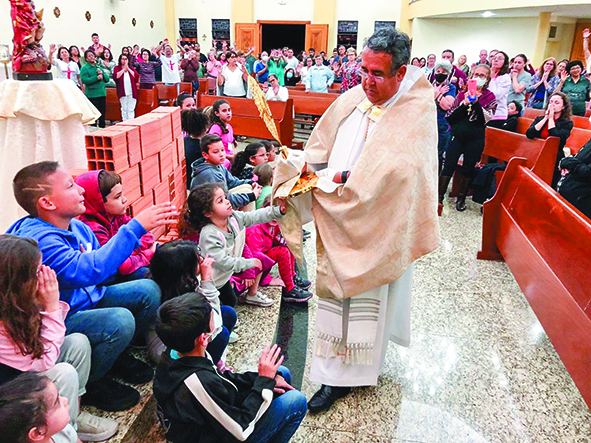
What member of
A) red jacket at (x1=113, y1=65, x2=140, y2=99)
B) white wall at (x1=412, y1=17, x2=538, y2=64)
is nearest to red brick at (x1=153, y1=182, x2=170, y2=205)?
red jacket at (x1=113, y1=65, x2=140, y2=99)

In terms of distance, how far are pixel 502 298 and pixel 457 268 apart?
1.58ft

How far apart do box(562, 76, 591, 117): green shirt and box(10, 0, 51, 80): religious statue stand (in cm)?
606

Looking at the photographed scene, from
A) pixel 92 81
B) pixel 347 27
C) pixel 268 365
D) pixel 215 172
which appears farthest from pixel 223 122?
pixel 347 27

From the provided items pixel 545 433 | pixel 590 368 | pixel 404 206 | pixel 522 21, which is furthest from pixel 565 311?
pixel 522 21

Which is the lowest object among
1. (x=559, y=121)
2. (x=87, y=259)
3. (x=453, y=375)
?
(x=453, y=375)

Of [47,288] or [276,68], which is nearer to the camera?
[47,288]

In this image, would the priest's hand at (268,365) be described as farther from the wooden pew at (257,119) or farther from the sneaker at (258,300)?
the wooden pew at (257,119)

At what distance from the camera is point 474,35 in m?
13.5

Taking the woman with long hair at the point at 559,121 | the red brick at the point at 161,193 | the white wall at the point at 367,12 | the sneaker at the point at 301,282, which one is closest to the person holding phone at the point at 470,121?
the woman with long hair at the point at 559,121

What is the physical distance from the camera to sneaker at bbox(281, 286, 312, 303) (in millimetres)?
2865

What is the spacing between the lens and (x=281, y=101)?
23.1 ft

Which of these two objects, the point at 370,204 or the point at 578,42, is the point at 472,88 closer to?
the point at 370,204

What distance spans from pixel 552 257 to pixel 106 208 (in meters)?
2.28

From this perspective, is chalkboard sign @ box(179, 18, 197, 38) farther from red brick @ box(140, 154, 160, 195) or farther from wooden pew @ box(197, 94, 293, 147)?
red brick @ box(140, 154, 160, 195)
